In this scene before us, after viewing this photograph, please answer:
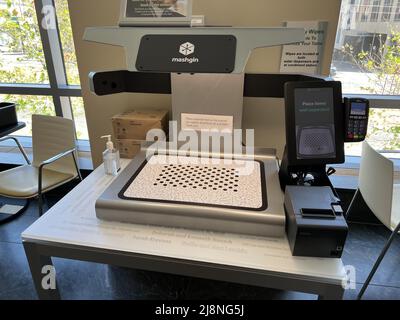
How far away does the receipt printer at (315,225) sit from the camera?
80cm

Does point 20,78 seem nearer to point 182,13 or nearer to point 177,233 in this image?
point 182,13

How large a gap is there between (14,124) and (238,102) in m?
1.70

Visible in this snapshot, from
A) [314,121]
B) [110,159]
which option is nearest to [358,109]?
[314,121]

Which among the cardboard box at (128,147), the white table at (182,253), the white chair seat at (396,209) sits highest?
the cardboard box at (128,147)

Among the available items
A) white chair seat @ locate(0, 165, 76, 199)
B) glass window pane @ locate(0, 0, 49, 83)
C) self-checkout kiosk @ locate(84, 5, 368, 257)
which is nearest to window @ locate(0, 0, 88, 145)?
glass window pane @ locate(0, 0, 49, 83)

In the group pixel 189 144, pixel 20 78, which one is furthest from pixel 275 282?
pixel 20 78

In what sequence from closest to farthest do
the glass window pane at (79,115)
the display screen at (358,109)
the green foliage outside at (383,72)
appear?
the display screen at (358,109), the green foliage outside at (383,72), the glass window pane at (79,115)

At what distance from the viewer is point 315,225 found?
0.80 m

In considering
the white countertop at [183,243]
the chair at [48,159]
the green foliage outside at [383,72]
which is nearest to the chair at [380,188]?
the white countertop at [183,243]

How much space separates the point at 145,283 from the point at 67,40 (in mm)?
1910

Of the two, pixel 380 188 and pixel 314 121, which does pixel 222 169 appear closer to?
pixel 314 121

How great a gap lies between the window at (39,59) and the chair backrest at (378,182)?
6.92 feet

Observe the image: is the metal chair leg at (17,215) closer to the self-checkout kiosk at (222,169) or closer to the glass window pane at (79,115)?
the glass window pane at (79,115)

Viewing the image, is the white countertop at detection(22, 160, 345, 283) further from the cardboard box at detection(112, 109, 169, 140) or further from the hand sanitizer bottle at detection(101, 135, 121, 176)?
the cardboard box at detection(112, 109, 169, 140)
